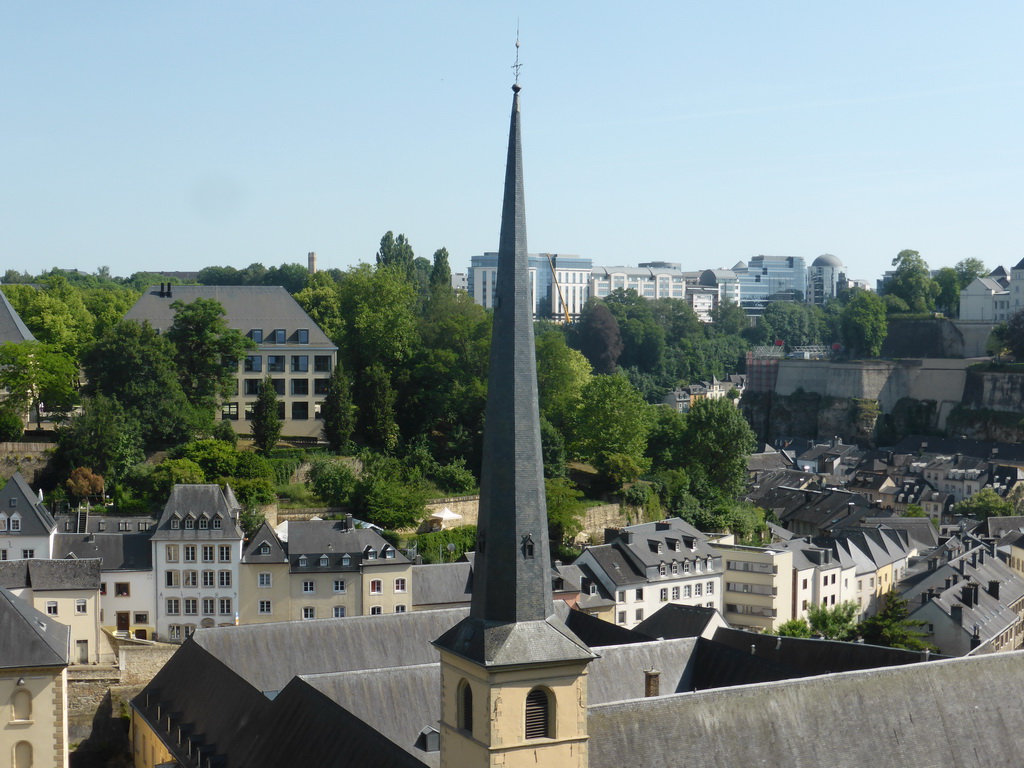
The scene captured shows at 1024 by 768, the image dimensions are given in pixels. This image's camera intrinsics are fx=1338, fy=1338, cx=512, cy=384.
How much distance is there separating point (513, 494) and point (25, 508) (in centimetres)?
3566

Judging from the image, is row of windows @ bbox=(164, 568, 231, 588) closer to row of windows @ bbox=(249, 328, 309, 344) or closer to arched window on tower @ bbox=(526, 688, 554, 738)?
row of windows @ bbox=(249, 328, 309, 344)

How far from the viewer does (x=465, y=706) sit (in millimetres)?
20219

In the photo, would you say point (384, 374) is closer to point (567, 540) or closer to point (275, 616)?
point (567, 540)

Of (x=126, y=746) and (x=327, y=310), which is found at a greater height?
(x=327, y=310)

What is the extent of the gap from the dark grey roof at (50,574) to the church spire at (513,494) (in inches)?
1186

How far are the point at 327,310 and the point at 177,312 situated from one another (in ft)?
39.5

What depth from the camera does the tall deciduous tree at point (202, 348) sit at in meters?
62.2

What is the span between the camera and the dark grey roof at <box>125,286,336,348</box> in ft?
216

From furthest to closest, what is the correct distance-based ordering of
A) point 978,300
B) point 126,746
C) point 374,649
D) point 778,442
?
1. point 978,300
2. point 778,442
3. point 126,746
4. point 374,649

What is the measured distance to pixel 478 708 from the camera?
19609mm

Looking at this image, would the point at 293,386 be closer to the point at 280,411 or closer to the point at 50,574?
the point at 280,411

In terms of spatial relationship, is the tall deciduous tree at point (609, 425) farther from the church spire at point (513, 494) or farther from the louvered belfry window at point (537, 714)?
the louvered belfry window at point (537, 714)

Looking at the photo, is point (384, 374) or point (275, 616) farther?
point (384, 374)

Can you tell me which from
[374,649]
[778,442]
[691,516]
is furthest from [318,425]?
[778,442]
